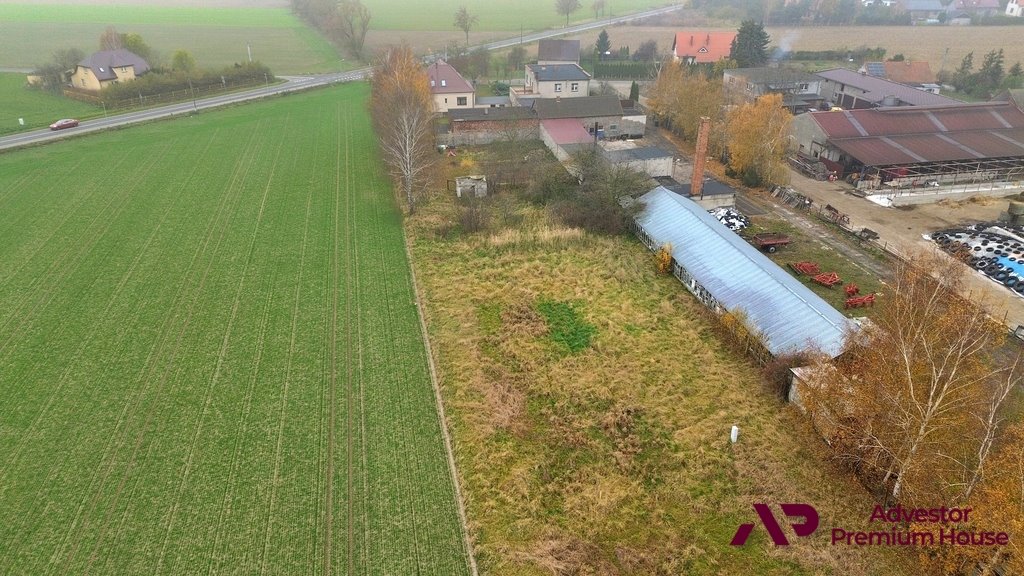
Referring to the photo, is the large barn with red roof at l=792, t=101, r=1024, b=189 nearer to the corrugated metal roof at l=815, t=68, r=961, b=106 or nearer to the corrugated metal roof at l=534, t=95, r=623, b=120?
the corrugated metal roof at l=815, t=68, r=961, b=106

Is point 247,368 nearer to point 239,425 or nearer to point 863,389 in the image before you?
point 239,425

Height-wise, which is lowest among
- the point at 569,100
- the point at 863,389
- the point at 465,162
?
the point at 863,389

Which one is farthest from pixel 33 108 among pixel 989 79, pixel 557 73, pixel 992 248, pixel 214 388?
pixel 989 79

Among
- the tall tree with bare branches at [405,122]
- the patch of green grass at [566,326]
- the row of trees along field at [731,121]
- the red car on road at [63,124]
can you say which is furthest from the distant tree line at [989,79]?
the red car on road at [63,124]

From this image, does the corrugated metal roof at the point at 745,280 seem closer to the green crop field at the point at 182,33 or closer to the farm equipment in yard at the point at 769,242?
the farm equipment in yard at the point at 769,242

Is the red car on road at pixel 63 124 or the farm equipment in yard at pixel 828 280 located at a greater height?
the red car on road at pixel 63 124

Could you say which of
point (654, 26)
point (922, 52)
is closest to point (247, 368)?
point (922, 52)
